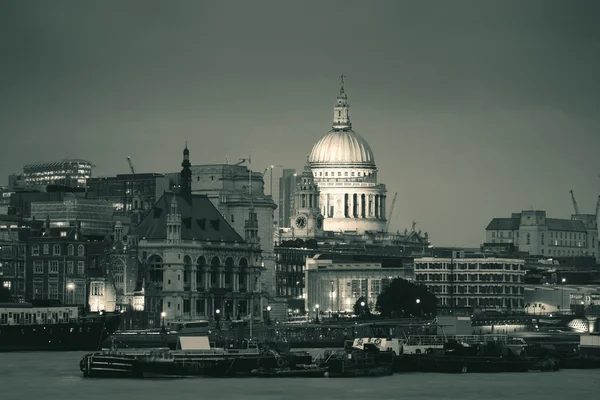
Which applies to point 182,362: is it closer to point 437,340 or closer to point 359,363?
point 359,363

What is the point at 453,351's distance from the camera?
7303 inches

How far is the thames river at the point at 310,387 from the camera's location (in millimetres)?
160250

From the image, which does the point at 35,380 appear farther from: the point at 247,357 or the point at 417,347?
the point at 417,347

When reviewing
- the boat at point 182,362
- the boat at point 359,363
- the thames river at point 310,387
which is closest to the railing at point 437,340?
the boat at point 359,363

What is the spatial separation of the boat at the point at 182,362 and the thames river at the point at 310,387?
6.55 feet

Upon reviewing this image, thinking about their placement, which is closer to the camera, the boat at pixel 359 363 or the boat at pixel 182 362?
the boat at pixel 182 362

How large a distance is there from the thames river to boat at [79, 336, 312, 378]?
6.55 feet

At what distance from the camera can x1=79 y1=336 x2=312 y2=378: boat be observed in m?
174

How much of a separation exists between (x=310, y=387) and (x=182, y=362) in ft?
40.4

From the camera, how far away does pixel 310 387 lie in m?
166

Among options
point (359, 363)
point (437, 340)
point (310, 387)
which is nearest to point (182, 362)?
point (310, 387)

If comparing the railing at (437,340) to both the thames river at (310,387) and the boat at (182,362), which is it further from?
the boat at (182,362)

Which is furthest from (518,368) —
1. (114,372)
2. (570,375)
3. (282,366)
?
(114,372)

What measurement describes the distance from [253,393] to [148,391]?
6894mm
